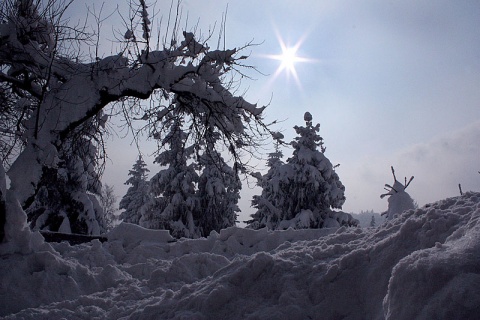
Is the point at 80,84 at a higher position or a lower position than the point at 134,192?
lower

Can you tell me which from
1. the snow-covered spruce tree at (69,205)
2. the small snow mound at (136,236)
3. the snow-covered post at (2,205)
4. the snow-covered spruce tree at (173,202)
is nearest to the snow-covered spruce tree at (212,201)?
the snow-covered spruce tree at (173,202)

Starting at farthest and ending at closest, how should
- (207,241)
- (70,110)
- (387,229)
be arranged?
(207,241), (70,110), (387,229)

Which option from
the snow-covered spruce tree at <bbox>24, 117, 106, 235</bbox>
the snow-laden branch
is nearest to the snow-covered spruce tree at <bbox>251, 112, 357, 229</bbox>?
the snow-covered spruce tree at <bbox>24, 117, 106, 235</bbox>

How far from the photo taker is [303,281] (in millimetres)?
3469

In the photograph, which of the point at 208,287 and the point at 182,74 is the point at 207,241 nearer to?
the point at 182,74

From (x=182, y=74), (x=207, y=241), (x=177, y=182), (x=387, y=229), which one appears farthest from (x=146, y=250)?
(x=177, y=182)

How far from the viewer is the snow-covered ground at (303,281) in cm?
229

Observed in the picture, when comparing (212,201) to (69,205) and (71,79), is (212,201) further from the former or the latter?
(71,79)

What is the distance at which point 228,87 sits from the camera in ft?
28.1

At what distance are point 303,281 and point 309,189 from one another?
68.4ft

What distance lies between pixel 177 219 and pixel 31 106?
18463mm

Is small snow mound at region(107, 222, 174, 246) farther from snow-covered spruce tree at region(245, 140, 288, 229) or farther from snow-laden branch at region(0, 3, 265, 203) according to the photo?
snow-covered spruce tree at region(245, 140, 288, 229)

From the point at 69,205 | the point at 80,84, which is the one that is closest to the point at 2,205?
the point at 80,84

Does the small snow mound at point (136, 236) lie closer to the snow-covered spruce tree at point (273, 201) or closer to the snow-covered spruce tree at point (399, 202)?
the snow-covered spruce tree at point (399, 202)
